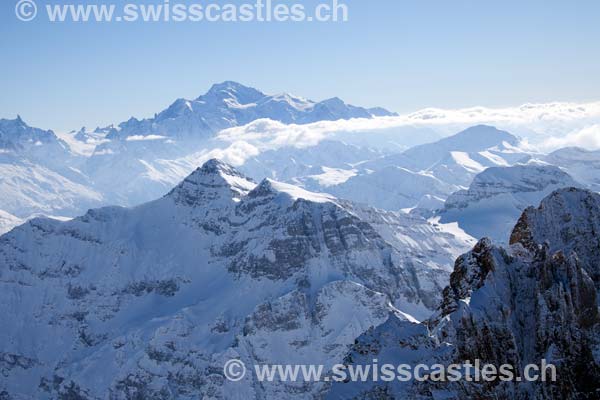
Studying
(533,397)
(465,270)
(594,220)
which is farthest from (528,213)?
(533,397)

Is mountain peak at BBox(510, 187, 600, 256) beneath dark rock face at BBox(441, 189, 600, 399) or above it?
above

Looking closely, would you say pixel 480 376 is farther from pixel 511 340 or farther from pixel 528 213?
pixel 528 213

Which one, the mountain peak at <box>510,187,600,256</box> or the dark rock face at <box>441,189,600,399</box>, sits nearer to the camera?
the dark rock face at <box>441,189,600,399</box>

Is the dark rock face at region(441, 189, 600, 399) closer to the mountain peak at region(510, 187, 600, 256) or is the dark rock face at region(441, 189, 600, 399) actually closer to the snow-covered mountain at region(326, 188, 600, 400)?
the snow-covered mountain at region(326, 188, 600, 400)

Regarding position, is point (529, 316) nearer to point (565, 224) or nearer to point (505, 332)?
point (505, 332)

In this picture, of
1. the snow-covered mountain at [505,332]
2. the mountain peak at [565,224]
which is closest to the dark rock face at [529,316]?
the snow-covered mountain at [505,332]

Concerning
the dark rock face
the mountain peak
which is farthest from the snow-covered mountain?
the mountain peak

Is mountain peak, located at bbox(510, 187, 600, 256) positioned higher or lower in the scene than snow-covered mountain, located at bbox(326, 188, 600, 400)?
higher

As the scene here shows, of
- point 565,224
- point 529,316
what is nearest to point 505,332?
point 529,316
